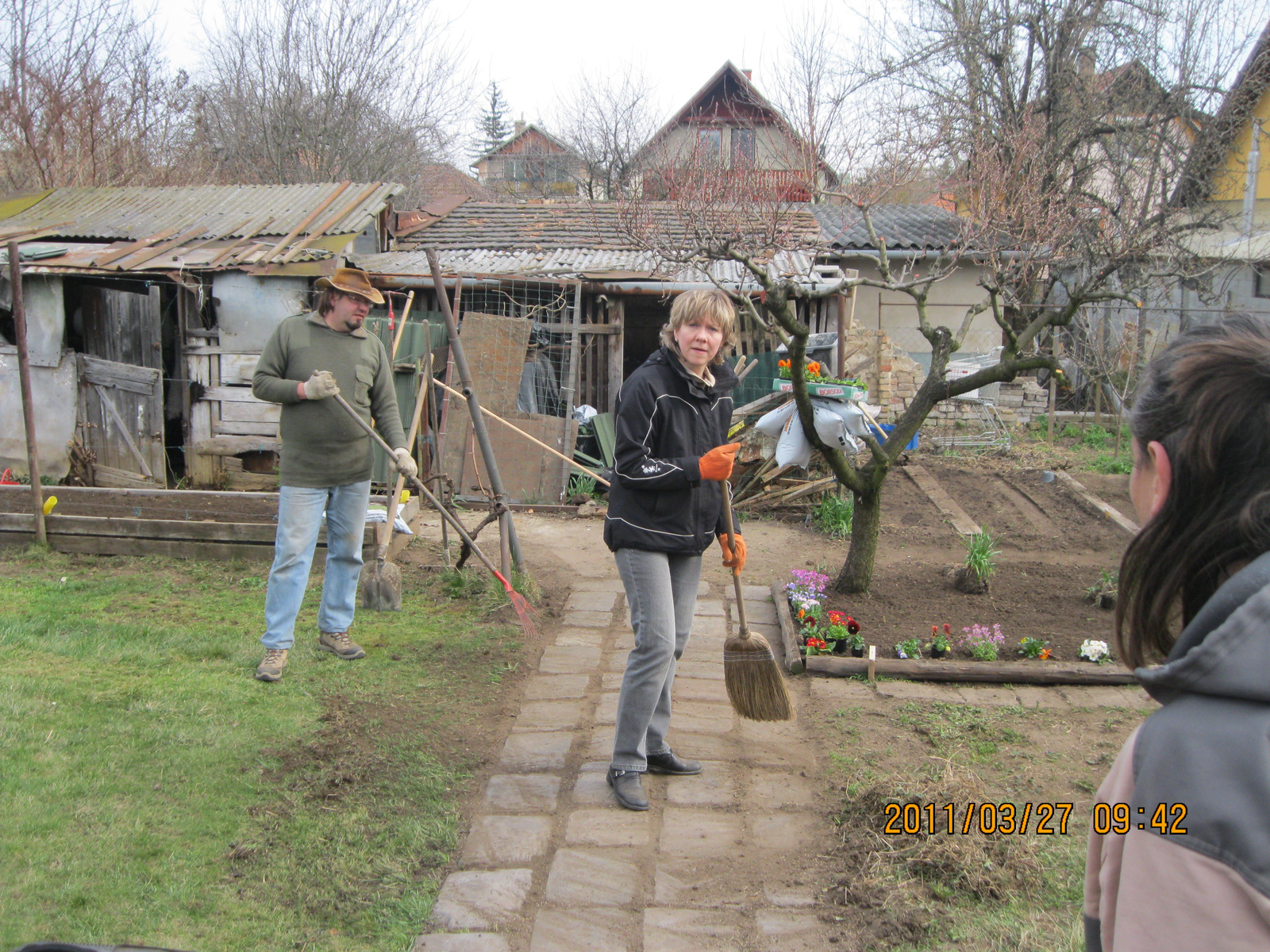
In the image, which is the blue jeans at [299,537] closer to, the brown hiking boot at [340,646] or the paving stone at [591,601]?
the brown hiking boot at [340,646]

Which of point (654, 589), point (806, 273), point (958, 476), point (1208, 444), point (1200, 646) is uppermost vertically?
point (806, 273)

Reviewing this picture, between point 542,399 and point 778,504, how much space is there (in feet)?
10.1

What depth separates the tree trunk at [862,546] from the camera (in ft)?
19.2

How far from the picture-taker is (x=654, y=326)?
492 inches

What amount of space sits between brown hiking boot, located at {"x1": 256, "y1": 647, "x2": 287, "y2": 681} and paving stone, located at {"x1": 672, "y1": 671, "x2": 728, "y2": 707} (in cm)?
191

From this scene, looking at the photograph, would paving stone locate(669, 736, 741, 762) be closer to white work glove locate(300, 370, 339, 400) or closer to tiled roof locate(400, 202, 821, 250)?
white work glove locate(300, 370, 339, 400)

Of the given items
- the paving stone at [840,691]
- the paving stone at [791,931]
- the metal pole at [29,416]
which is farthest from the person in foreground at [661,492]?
the metal pole at [29,416]

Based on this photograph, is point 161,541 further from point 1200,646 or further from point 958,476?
point 958,476

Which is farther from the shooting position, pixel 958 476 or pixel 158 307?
pixel 958 476

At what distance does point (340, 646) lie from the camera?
4922mm

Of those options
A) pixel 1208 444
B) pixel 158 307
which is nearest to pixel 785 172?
pixel 158 307

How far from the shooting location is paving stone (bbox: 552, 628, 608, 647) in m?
5.41

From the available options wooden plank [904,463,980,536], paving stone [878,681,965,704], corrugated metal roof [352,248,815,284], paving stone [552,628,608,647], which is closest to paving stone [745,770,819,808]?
paving stone [878,681,965,704]
